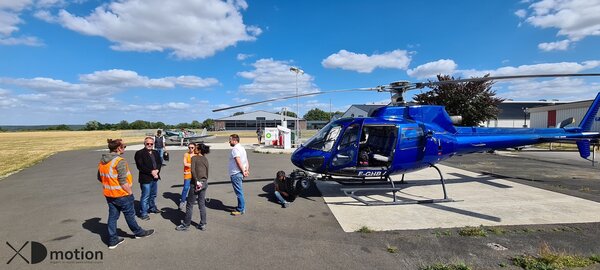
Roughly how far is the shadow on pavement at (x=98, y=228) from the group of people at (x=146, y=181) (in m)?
0.38

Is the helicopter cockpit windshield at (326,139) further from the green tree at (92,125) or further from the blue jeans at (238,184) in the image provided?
the green tree at (92,125)

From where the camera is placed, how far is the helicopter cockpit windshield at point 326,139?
7386 mm

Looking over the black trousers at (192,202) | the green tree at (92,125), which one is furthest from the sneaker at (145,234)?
the green tree at (92,125)

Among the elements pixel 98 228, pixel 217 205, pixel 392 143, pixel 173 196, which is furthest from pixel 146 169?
pixel 392 143

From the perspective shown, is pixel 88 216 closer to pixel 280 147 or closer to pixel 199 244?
pixel 199 244

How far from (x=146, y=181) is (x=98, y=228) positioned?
113cm

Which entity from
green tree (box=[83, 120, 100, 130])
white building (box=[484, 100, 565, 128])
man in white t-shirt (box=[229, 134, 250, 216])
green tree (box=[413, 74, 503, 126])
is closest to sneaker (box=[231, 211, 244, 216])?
man in white t-shirt (box=[229, 134, 250, 216])

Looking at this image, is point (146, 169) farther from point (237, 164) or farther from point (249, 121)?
point (249, 121)

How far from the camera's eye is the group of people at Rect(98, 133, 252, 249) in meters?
4.43

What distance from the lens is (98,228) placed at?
5504 mm

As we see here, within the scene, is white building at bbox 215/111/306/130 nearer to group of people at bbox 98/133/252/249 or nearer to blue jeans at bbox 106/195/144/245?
group of people at bbox 98/133/252/249

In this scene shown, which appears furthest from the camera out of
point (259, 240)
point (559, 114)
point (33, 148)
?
point (559, 114)

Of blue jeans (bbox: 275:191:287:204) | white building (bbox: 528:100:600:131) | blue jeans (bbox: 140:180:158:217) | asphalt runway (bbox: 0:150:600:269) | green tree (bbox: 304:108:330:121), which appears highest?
green tree (bbox: 304:108:330:121)

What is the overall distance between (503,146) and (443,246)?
5.41m
